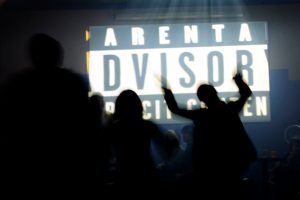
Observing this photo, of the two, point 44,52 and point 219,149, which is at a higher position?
point 44,52

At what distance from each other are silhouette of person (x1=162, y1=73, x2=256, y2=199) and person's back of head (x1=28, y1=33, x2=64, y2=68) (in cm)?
100

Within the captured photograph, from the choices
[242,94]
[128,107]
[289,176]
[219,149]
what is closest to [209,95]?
[242,94]

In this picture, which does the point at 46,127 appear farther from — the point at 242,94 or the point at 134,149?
the point at 242,94

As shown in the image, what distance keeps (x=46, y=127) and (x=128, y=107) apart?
736mm

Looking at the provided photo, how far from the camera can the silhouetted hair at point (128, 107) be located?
347 cm

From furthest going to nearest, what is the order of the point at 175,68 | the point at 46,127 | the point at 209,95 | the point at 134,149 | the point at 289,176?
the point at 175,68
the point at 289,176
the point at 209,95
the point at 134,149
the point at 46,127

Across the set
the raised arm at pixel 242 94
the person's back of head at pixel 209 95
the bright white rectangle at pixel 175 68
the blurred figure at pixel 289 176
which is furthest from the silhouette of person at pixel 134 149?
the bright white rectangle at pixel 175 68

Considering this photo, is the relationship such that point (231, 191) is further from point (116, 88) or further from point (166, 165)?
point (116, 88)

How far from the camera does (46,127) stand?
285cm

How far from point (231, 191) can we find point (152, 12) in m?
3.91

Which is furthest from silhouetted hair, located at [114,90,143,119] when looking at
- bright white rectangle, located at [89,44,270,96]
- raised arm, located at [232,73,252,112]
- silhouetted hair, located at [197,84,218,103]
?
bright white rectangle, located at [89,44,270,96]

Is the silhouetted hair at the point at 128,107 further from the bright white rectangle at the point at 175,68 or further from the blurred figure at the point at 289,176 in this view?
the bright white rectangle at the point at 175,68

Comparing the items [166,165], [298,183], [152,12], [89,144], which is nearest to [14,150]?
[89,144]

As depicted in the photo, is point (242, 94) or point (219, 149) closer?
point (219, 149)
